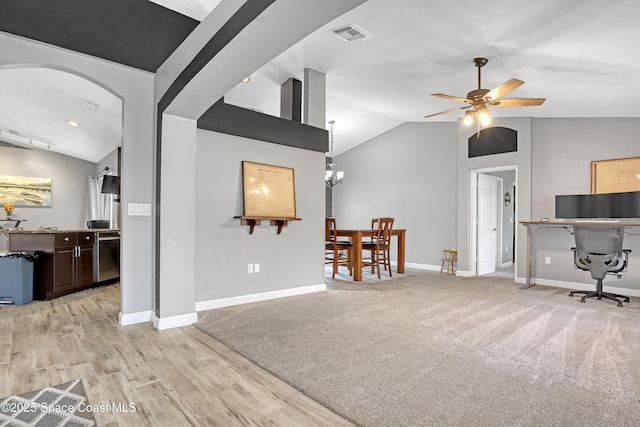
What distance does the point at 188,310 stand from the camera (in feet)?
10.7

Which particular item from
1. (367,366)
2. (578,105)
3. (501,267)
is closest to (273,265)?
(367,366)

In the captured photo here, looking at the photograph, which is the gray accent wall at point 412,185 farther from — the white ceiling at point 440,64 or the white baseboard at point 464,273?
the white ceiling at point 440,64

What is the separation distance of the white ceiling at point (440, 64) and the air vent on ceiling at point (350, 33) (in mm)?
77

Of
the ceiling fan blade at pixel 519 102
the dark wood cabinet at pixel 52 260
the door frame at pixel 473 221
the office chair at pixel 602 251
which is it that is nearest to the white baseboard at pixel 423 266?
the door frame at pixel 473 221

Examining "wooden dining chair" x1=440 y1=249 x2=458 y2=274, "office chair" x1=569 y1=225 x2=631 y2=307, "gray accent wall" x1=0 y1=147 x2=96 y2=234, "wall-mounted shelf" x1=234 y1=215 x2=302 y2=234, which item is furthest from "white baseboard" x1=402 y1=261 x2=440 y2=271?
"gray accent wall" x1=0 y1=147 x2=96 y2=234

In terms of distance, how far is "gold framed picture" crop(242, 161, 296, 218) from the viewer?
4109mm

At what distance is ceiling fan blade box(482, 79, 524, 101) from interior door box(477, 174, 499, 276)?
10.1 ft

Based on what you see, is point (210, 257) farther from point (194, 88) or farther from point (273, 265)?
point (194, 88)

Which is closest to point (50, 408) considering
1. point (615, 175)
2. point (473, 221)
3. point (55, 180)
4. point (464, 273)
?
point (464, 273)

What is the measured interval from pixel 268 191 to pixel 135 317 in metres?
2.01

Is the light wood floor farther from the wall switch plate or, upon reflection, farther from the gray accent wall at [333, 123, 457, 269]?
the gray accent wall at [333, 123, 457, 269]

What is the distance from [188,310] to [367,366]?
189 centimetres

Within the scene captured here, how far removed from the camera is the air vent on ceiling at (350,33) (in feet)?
11.3

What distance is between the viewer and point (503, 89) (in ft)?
11.4
